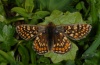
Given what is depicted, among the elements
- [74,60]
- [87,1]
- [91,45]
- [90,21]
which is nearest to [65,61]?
[74,60]

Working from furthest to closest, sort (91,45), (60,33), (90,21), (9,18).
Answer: (9,18), (90,21), (91,45), (60,33)

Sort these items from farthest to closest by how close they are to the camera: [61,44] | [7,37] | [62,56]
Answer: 1. [7,37]
2. [62,56]
3. [61,44]

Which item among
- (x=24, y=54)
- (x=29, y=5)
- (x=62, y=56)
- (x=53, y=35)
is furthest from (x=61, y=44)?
(x=29, y=5)

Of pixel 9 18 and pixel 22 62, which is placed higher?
pixel 9 18

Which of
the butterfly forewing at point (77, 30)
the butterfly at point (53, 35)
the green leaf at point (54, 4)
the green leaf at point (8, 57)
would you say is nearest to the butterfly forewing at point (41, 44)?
the butterfly at point (53, 35)

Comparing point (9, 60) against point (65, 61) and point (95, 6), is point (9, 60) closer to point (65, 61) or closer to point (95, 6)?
point (65, 61)

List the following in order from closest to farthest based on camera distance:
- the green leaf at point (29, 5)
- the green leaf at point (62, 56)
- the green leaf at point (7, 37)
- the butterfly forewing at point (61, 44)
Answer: the butterfly forewing at point (61, 44) < the green leaf at point (62, 56) < the green leaf at point (7, 37) < the green leaf at point (29, 5)

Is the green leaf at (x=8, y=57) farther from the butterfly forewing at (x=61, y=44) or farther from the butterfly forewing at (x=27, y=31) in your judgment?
the butterfly forewing at (x=61, y=44)

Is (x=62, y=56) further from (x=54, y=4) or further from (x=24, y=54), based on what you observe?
(x=54, y=4)
